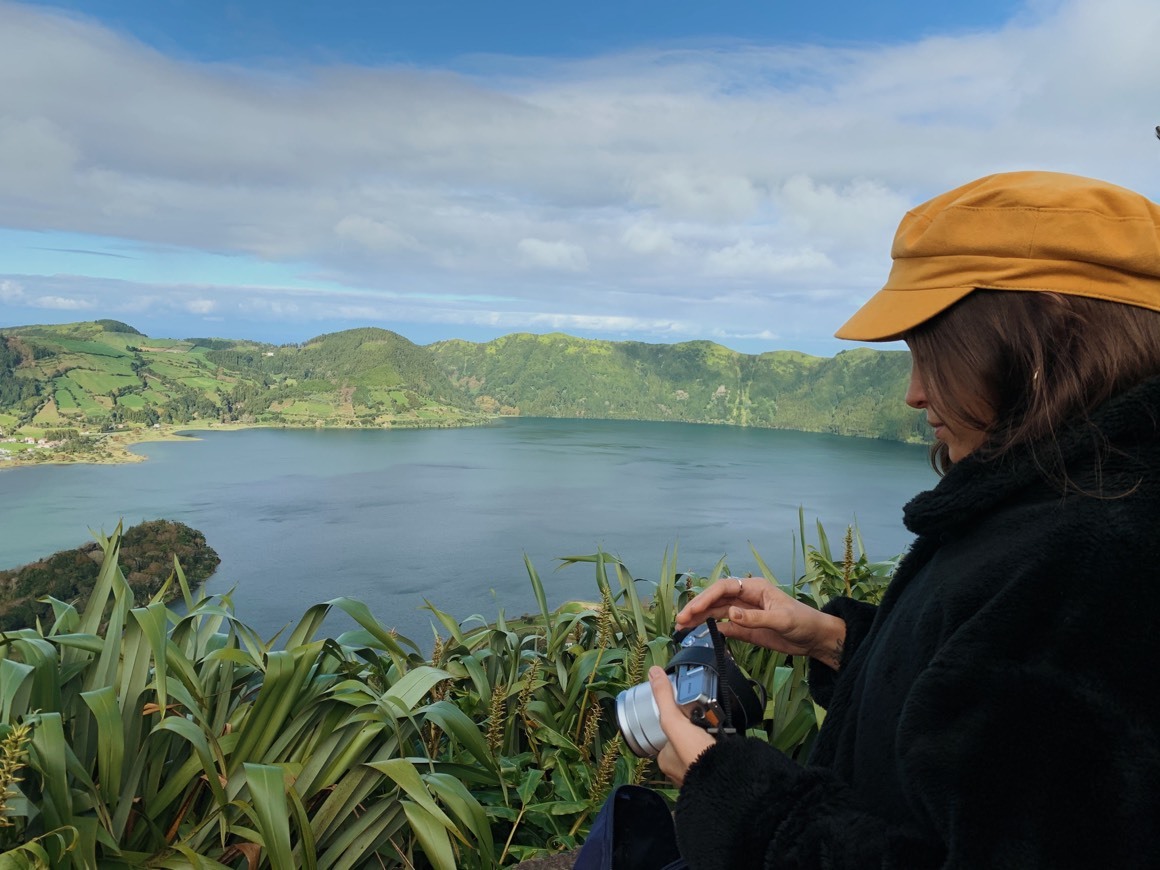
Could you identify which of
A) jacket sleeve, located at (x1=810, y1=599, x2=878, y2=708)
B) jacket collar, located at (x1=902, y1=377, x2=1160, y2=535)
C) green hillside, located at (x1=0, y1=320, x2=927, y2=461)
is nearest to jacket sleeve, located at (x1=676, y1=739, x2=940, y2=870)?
jacket collar, located at (x1=902, y1=377, x2=1160, y2=535)

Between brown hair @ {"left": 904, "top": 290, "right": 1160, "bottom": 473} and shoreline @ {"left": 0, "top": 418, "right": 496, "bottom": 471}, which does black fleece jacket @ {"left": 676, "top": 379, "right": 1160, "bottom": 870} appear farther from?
shoreline @ {"left": 0, "top": 418, "right": 496, "bottom": 471}

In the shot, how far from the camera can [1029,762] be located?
0.74m

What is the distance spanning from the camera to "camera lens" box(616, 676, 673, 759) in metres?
1.25

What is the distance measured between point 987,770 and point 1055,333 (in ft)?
1.66

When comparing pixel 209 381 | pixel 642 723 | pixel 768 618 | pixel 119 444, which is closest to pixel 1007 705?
pixel 642 723

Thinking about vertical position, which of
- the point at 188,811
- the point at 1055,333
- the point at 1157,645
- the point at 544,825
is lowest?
the point at 544,825

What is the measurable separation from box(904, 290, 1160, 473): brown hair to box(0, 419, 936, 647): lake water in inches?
350

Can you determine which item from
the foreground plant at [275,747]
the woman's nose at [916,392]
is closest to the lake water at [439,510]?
the foreground plant at [275,747]

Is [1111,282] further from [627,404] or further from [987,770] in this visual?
[627,404]

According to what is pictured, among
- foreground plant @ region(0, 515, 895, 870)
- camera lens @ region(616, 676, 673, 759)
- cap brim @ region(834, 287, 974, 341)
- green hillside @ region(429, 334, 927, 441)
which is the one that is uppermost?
green hillside @ region(429, 334, 927, 441)

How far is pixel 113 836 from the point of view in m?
1.57

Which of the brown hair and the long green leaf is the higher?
the brown hair

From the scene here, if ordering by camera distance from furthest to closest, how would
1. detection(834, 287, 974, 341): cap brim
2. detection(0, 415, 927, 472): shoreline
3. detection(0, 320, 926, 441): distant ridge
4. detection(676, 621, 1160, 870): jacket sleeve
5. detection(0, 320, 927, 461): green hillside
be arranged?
1. detection(0, 320, 926, 441): distant ridge
2. detection(0, 320, 927, 461): green hillside
3. detection(0, 415, 927, 472): shoreline
4. detection(834, 287, 974, 341): cap brim
5. detection(676, 621, 1160, 870): jacket sleeve

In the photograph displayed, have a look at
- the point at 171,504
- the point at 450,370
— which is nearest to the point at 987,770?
the point at 171,504
